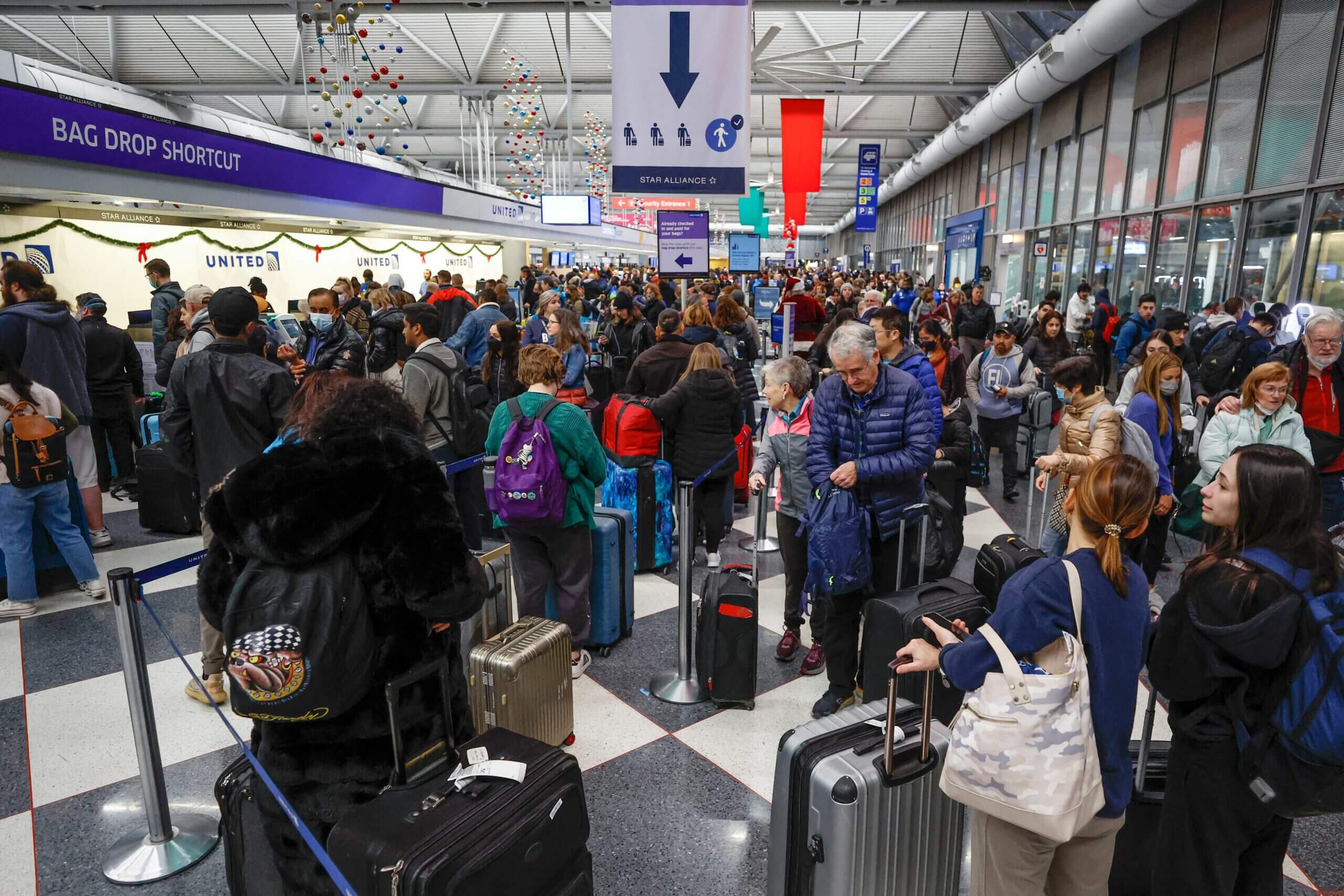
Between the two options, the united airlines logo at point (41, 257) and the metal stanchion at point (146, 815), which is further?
the united airlines logo at point (41, 257)

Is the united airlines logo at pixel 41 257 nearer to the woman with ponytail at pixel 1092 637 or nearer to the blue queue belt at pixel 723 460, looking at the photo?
the blue queue belt at pixel 723 460

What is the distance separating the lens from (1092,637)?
1695 mm

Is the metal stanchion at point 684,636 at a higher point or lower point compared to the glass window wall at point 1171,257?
lower

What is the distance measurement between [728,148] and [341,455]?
3231mm

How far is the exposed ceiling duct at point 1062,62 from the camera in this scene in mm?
9617

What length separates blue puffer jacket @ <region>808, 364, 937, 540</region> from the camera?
3.16 m

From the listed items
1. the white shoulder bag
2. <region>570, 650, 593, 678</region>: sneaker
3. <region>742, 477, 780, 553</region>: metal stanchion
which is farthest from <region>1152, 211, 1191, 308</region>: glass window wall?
the white shoulder bag

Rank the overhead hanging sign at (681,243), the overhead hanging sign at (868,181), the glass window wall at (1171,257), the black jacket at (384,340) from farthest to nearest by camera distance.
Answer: the overhead hanging sign at (868,181) < the glass window wall at (1171,257) < the overhead hanging sign at (681,243) < the black jacket at (384,340)

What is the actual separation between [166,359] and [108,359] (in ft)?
1.43

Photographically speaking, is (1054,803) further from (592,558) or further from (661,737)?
(592,558)

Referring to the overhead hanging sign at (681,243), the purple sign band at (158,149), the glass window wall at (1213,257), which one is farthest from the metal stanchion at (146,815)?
the glass window wall at (1213,257)

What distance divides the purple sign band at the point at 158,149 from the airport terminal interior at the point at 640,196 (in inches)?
1.2

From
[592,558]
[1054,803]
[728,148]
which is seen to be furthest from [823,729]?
[728,148]

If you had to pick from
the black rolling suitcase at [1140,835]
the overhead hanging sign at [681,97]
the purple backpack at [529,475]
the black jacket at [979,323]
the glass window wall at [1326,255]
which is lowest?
the black rolling suitcase at [1140,835]
